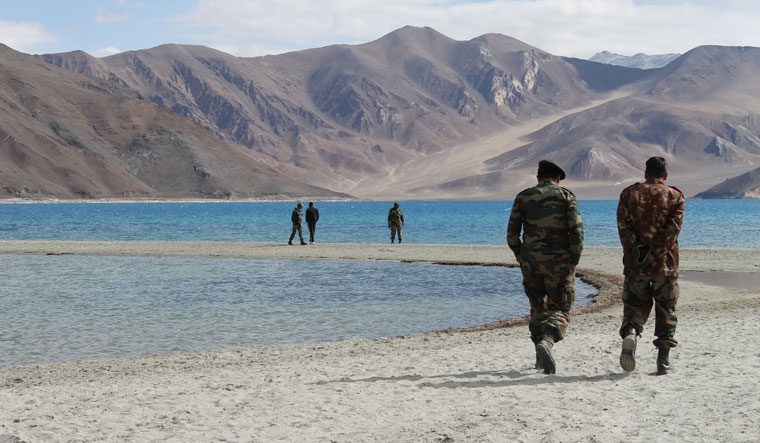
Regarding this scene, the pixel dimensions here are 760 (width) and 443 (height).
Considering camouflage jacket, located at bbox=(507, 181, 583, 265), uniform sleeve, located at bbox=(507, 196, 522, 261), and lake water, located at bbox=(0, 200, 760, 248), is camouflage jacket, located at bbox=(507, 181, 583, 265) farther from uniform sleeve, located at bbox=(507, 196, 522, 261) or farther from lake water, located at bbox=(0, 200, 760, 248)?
lake water, located at bbox=(0, 200, 760, 248)

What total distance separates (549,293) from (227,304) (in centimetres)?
1023

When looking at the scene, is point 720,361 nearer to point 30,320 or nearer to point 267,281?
point 30,320

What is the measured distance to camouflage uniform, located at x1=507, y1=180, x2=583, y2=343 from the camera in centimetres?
853

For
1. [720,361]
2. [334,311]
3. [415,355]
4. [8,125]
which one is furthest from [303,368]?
[8,125]

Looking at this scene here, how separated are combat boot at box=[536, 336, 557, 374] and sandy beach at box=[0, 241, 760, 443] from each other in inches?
3.4

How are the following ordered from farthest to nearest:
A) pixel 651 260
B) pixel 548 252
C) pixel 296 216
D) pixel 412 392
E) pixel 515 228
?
1. pixel 296 216
2. pixel 515 228
3. pixel 548 252
4. pixel 651 260
5. pixel 412 392

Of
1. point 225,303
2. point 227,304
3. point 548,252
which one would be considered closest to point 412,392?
point 548,252

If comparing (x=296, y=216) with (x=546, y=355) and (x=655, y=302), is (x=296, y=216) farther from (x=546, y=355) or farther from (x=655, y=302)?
(x=655, y=302)

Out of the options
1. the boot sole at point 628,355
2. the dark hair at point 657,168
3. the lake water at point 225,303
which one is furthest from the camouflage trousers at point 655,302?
the lake water at point 225,303

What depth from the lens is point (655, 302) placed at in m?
8.61

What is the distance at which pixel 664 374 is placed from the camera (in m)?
8.62

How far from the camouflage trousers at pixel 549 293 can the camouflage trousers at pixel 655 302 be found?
0.59 metres

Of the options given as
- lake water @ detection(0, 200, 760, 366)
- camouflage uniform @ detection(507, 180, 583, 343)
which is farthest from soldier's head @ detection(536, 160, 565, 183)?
lake water @ detection(0, 200, 760, 366)

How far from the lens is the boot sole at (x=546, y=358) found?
8.70m
